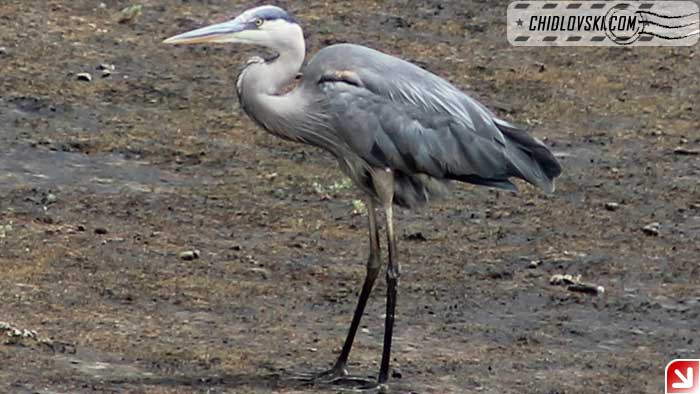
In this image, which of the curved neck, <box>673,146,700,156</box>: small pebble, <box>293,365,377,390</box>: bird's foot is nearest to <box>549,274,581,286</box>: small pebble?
<box>293,365,377,390</box>: bird's foot

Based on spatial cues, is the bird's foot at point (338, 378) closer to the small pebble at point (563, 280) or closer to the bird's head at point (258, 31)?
the bird's head at point (258, 31)

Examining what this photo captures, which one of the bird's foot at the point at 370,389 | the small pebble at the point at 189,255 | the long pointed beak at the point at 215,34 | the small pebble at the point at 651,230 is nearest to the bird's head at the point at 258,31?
the long pointed beak at the point at 215,34

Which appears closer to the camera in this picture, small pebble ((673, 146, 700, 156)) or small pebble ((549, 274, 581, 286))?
small pebble ((549, 274, 581, 286))

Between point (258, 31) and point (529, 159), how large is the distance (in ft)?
4.47

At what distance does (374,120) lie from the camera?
27.3ft

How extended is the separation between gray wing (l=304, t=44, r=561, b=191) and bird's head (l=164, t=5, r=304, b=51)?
0.18m

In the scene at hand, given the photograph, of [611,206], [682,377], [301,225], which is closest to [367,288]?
[682,377]

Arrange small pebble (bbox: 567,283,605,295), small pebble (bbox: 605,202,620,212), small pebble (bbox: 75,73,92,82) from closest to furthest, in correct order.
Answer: small pebble (bbox: 567,283,605,295), small pebble (bbox: 605,202,620,212), small pebble (bbox: 75,73,92,82)

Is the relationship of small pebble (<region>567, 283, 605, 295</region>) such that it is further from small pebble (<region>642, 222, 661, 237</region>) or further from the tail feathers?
the tail feathers

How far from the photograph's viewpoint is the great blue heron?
8.30m

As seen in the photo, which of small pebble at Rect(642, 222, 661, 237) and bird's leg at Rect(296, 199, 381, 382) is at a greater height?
small pebble at Rect(642, 222, 661, 237)

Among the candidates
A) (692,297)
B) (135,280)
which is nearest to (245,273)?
(135,280)

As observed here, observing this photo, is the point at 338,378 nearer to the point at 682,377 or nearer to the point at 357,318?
the point at 357,318

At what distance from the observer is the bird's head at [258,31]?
8227mm
